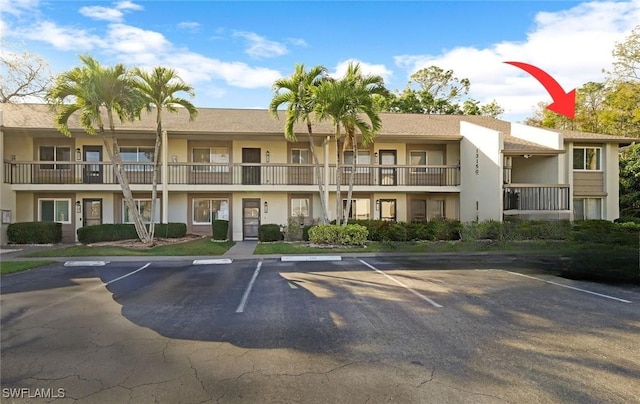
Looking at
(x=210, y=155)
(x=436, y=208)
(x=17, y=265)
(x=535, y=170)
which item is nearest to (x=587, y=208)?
(x=535, y=170)

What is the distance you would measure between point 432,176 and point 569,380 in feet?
57.5

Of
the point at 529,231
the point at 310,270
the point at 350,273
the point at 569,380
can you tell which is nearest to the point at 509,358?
the point at 569,380

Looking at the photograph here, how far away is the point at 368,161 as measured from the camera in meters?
21.3

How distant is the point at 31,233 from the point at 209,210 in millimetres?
7939

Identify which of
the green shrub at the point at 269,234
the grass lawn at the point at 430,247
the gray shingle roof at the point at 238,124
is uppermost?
the gray shingle roof at the point at 238,124

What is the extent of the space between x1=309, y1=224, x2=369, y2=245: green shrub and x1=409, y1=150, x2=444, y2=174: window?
7290 mm

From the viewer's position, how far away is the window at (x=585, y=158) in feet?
65.6

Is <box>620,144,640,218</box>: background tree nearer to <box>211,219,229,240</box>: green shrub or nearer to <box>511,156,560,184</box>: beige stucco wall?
<box>511,156,560,184</box>: beige stucco wall

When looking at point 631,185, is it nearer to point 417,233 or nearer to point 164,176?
point 417,233

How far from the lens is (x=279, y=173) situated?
19.8 metres

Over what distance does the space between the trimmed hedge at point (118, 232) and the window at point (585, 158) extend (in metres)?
20.7

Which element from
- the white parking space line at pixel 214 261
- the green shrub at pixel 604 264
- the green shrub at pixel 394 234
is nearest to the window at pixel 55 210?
the white parking space line at pixel 214 261

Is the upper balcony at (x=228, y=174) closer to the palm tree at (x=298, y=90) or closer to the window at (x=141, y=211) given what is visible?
the window at (x=141, y=211)

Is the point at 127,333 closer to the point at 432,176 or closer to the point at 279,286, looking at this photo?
the point at 279,286
